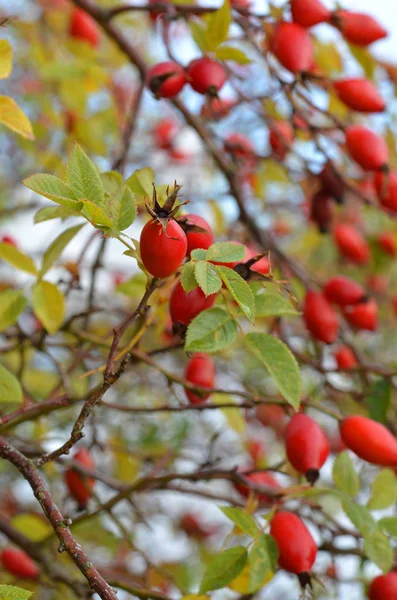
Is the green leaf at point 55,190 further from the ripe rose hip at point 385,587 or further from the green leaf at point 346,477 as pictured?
the ripe rose hip at point 385,587

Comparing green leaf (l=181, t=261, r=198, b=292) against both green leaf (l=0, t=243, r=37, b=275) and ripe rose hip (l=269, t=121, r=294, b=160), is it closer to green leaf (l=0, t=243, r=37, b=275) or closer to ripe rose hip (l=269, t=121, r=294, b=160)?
green leaf (l=0, t=243, r=37, b=275)

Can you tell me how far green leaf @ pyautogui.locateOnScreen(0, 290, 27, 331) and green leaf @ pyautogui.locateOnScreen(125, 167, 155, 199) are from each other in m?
0.29

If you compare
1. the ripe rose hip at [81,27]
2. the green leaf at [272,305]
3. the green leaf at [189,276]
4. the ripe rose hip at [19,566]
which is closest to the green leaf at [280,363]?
the green leaf at [272,305]

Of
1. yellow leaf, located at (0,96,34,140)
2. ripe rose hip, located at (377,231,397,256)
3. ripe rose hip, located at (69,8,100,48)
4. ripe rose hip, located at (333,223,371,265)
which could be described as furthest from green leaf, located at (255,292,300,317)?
ripe rose hip, located at (69,8,100,48)

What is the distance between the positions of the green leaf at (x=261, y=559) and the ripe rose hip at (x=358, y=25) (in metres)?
0.84

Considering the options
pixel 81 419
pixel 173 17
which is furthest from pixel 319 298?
pixel 81 419

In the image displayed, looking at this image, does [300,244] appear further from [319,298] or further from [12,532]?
[12,532]

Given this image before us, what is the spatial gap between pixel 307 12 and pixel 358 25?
14 cm

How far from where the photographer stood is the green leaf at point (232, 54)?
95 cm

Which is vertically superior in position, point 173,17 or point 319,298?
point 173,17

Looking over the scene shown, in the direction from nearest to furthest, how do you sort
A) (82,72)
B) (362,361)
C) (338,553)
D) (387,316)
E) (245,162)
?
(338,553) < (362,361) < (82,72) < (245,162) < (387,316)

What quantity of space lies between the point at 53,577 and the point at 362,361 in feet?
2.04

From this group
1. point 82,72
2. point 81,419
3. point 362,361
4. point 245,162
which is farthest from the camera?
point 245,162

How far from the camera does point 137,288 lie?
107cm
